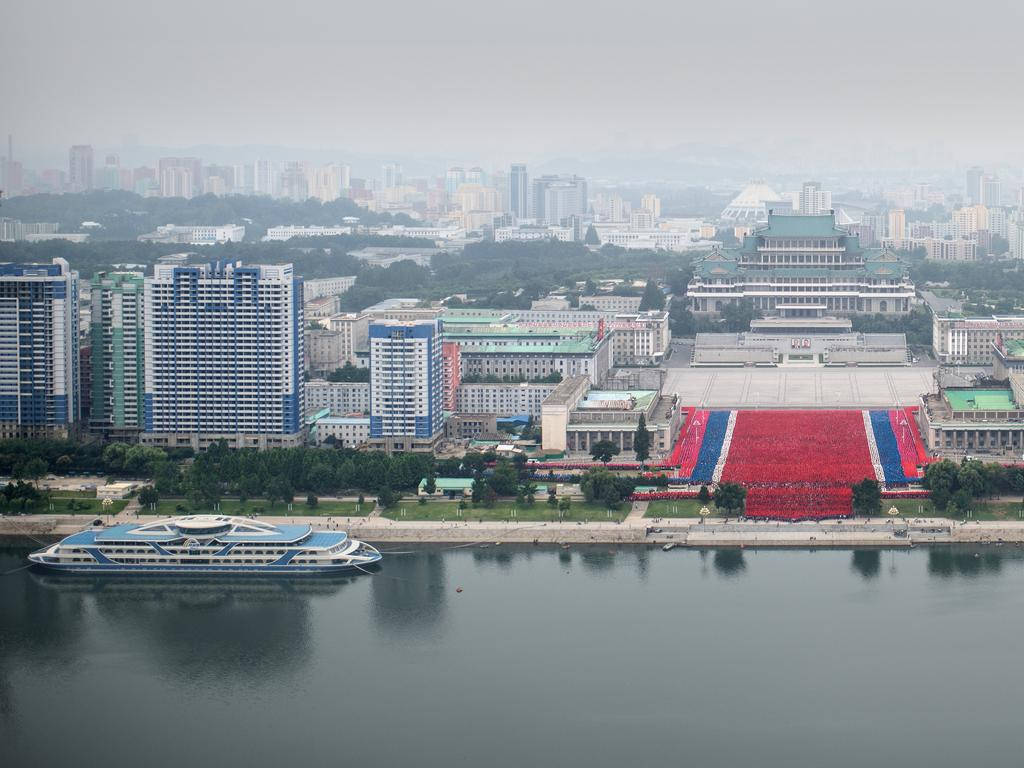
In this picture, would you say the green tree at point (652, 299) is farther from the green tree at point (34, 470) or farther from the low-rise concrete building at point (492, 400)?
the green tree at point (34, 470)

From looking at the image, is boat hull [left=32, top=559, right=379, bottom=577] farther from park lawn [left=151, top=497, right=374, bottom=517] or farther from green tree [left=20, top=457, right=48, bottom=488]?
green tree [left=20, top=457, right=48, bottom=488]

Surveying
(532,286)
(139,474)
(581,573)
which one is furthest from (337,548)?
(532,286)

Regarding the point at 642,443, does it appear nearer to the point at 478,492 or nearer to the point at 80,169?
the point at 478,492

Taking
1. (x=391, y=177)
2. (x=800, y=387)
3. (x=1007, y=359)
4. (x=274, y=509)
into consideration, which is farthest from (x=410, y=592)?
(x=391, y=177)

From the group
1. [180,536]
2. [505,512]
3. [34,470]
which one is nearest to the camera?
[180,536]

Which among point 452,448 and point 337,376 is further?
point 337,376

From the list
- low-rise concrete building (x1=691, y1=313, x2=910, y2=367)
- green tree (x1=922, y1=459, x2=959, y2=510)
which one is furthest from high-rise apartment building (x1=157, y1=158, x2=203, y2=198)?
green tree (x1=922, y1=459, x2=959, y2=510)

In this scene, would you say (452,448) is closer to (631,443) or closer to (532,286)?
(631,443)
